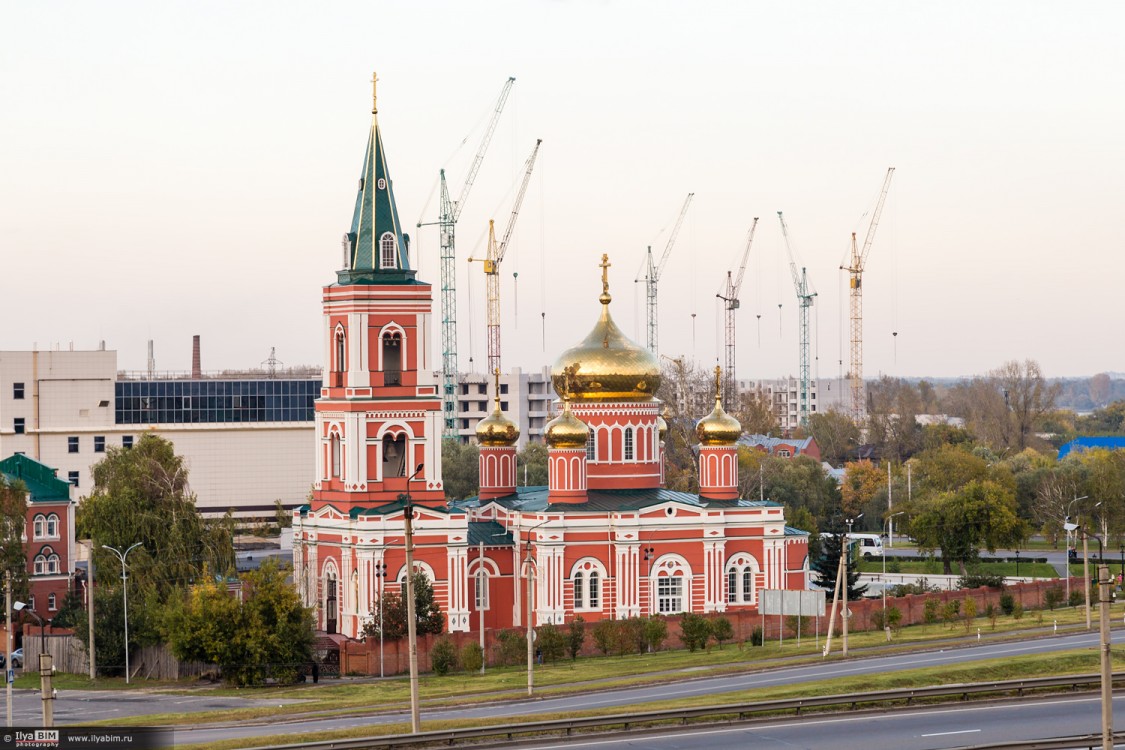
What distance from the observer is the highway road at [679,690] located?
5319 cm

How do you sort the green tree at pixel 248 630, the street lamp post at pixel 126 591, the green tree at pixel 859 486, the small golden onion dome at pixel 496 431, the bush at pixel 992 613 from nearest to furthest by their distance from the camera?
1. the green tree at pixel 248 630
2. the street lamp post at pixel 126 591
3. the bush at pixel 992 613
4. the small golden onion dome at pixel 496 431
5. the green tree at pixel 859 486

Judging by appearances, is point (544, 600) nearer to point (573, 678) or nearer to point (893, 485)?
point (573, 678)

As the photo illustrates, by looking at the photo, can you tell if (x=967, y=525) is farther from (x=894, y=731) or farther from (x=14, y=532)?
(x=894, y=731)

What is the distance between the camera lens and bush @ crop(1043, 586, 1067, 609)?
267ft

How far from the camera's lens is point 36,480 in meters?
91.8

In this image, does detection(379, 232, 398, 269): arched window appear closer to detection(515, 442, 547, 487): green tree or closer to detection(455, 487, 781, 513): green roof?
detection(455, 487, 781, 513): green roof

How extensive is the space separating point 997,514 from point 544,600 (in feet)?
107

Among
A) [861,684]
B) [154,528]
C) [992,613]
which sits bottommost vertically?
[992,613]

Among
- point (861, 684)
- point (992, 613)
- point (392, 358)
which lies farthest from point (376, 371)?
point (861, 684)

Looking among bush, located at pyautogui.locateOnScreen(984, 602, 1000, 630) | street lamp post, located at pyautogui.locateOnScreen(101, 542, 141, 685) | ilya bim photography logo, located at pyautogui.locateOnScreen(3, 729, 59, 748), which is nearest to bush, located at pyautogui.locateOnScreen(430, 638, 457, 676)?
street lamp post, located at pyautogui.locateOnScreen(101, 542, 141, 685)

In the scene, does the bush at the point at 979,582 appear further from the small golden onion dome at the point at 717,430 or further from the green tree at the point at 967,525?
the small golden onion dome at the point at 717,430

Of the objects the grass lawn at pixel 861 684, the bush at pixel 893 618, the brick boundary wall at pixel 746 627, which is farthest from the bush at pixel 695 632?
the grass lawn at pixel 861 684

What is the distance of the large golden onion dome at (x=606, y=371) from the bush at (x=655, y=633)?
1395 cm

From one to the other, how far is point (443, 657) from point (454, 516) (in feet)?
25.6
